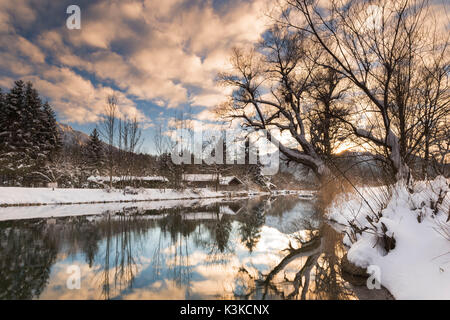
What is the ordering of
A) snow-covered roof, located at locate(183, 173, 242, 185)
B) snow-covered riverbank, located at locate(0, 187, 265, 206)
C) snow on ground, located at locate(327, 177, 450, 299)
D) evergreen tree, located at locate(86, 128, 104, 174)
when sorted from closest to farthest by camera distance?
snow on ground, located at locate(327, 177, 450, 299) → snow-covered riverbank, located at locate(0, 187, 265, 206) → evergreen tree, located at locate(86, 128, 104, 174) → snow-covered roof, located at locate(183, 173, 242, 185)

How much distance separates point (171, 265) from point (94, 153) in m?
42.8

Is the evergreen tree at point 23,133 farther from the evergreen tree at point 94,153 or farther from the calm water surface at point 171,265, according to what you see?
the calm water surface at point 171,265

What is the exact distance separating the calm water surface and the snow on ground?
449 mm

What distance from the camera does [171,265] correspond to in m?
5.18

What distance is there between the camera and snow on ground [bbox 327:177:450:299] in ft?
10.1

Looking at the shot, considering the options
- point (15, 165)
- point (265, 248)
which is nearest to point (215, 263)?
point (265, 248)

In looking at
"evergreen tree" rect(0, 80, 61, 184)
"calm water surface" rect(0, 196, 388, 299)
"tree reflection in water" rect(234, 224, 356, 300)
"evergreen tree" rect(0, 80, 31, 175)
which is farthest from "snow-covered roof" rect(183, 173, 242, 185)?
"tree reflection in water" rect(234, 224, 356, 300)

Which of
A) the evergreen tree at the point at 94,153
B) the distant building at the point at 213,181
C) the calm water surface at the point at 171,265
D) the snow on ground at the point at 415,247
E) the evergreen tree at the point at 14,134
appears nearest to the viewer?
the snow on ground at the point at 415,247

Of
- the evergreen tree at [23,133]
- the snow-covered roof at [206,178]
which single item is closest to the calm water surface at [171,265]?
the evergreen tree at [23,133]

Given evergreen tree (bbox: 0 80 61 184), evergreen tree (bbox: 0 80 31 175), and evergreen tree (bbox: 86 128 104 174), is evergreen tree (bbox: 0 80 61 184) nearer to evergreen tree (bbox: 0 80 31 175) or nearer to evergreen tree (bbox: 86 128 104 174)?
evergreen tree (bbox: 0 80 31 175)

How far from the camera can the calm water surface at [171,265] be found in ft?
12.0

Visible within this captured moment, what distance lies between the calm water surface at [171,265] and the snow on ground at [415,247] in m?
0.45
